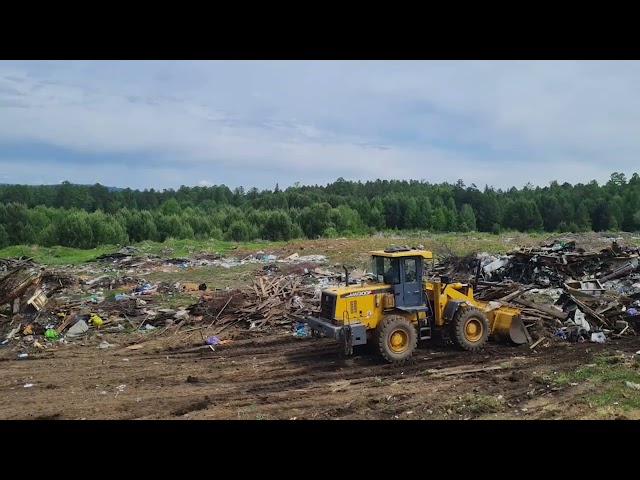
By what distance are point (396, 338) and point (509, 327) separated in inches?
101

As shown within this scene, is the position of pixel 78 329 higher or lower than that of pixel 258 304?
lower

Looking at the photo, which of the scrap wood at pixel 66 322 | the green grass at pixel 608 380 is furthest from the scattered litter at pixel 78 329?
the green grass at pixel 608 380

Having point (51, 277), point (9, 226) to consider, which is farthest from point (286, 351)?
point (9, 226)

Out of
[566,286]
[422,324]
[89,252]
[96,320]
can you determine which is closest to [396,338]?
[422,324]

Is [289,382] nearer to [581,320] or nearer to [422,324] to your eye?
[422,324]

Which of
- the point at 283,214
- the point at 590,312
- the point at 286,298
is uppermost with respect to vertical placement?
the point at 283,214

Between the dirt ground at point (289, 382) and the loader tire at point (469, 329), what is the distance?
0.21 metres

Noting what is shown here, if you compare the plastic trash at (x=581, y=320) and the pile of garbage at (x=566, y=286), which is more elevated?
the pile of garbage at (x=566, y=286)

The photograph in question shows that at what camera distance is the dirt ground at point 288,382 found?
7410mm

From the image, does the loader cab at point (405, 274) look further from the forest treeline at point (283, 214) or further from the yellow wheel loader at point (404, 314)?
the forest treeline at point (283, 214)

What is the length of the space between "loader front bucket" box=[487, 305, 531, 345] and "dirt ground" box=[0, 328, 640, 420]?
0.26 metres

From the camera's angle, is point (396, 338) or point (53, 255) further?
point (53, 255)

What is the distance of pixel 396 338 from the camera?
31.5ft
